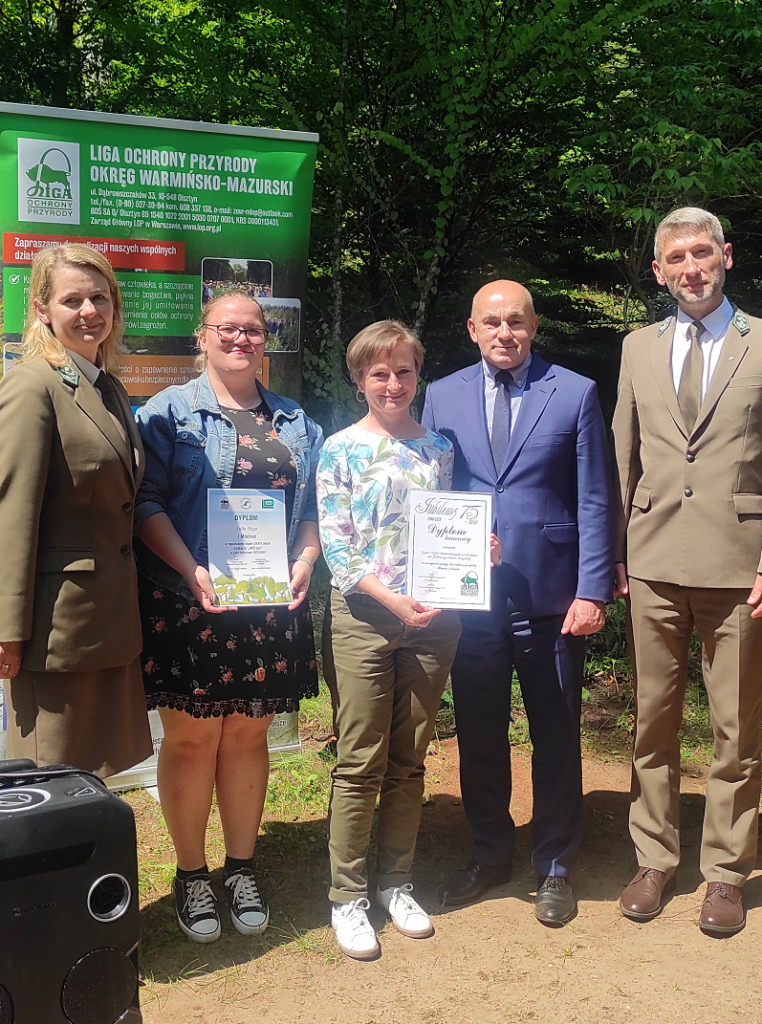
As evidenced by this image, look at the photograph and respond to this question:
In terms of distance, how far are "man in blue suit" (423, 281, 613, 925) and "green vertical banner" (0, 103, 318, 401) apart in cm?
118

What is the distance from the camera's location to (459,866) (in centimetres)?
399

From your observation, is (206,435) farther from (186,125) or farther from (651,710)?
(651,710)

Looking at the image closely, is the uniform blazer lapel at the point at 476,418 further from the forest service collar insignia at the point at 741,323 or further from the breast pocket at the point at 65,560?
the breast pocket at the point at 65,560

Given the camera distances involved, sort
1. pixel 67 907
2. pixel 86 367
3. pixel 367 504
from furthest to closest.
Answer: pixel 367 504 → pixel 86 367 → pixel 67 907

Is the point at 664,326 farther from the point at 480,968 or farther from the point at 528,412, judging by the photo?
the point at 480,968

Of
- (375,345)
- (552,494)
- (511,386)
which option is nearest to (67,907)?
(375,345)

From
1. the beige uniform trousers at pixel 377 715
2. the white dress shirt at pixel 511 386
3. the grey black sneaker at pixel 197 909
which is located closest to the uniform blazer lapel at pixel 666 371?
the white dress shirt at pixel 511 386

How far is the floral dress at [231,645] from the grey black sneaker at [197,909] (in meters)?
0.70

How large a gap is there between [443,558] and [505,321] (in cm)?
92

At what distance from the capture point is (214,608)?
311 cm

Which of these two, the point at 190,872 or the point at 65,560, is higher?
the point at 65,560

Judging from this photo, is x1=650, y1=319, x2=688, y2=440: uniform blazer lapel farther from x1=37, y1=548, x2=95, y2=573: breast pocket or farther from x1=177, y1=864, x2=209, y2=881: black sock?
Result: x1=177, y1=864, x2=209, y2=881: black sock

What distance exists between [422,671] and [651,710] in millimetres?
981

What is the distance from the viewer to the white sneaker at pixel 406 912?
3.43m
